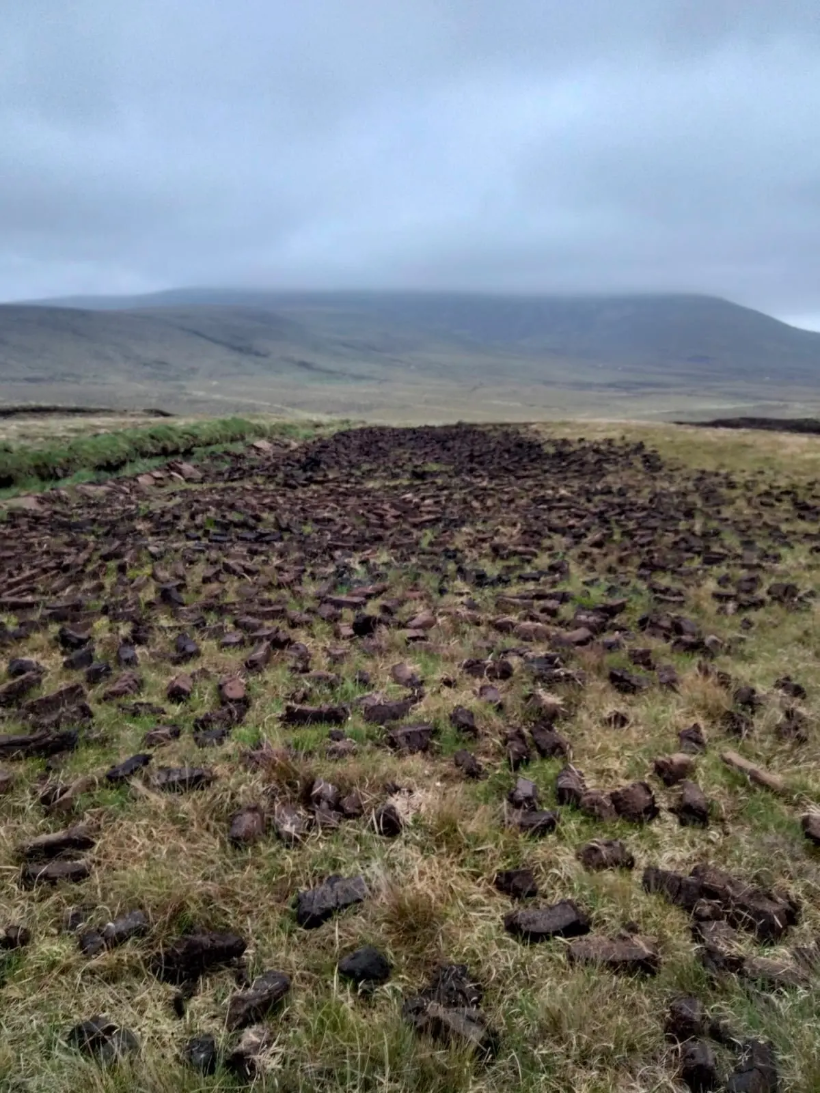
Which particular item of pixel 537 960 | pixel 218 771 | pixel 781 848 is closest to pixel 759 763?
pixel 781 848

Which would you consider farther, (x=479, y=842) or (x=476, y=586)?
(x=476, y=586)

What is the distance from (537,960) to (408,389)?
169676 millimetres

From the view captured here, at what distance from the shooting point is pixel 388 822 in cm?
390

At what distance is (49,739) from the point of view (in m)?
4.66

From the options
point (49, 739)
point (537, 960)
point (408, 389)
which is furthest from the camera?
point (408, 389)

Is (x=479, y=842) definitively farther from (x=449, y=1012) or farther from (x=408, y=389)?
(x=408, y=389)

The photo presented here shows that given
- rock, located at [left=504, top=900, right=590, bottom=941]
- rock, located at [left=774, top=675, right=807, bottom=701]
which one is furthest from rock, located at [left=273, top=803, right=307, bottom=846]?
rock, located at [left=774, top=675, right=807, bottom=701]

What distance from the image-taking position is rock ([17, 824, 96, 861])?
367 cm

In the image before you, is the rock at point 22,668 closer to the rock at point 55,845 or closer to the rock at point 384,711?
the rock at point 55,845

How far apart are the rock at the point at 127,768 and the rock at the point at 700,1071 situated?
3249 mm

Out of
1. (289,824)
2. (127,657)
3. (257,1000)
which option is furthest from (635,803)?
(127,657)

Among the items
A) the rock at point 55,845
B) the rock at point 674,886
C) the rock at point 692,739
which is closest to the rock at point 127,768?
the rock at point 55,845

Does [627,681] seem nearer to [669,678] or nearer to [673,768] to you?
[669,678]

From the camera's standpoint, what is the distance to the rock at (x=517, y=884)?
11.4ft
